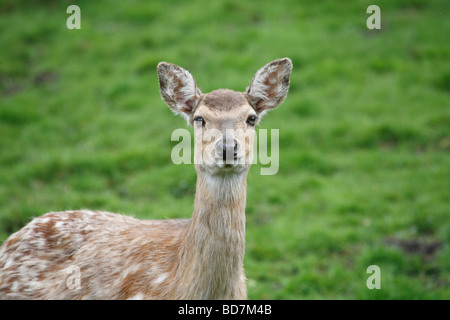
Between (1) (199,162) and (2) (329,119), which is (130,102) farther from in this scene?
(1) (199,162)

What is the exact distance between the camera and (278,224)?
799cm

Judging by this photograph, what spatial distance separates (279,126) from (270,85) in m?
4.53

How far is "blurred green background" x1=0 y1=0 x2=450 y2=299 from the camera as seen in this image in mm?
7555

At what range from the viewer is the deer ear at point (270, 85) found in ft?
17.2

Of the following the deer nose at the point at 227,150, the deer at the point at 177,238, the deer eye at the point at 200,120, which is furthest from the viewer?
the deer eye at the point at 200,120

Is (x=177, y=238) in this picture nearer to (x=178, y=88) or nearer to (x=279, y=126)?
(x=178, y=88)

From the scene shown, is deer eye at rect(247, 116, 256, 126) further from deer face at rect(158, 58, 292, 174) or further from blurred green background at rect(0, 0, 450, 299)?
blurred green background at rect(0, 0, 450, 299)

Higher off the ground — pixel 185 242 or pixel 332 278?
pixel 185 242

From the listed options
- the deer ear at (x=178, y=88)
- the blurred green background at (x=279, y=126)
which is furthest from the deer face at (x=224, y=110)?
the blurred green background at (x=279, y=126)

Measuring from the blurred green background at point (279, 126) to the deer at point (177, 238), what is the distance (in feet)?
6.84

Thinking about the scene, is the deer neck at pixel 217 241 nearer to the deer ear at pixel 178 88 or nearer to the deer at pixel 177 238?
the deer at pixel 177 238

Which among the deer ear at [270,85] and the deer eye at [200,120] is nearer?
the deer eye at [200,120]
